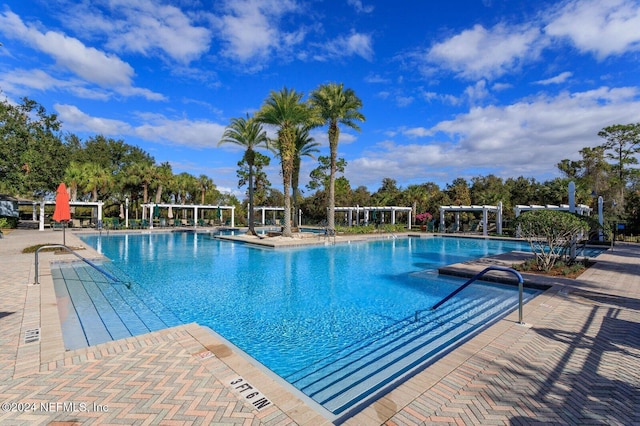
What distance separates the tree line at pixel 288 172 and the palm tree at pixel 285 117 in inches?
2.4

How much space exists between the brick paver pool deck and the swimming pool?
0.83m

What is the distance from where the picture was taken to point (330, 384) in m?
3.96

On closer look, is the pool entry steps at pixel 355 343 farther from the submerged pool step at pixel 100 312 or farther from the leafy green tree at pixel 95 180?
the leafy green tree at pixel 95 180

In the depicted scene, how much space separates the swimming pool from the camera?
442 cm

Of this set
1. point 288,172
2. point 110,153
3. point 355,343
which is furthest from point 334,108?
point 110,153

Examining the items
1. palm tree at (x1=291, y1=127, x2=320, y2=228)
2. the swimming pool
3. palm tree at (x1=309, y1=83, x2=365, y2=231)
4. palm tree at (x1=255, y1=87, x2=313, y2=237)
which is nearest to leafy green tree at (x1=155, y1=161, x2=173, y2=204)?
palm tree at (x1=291, y1=127, x2=320, y2=228)

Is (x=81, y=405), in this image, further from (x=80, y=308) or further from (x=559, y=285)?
(x=559, y=285)

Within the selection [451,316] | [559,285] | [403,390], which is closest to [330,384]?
[403,390]

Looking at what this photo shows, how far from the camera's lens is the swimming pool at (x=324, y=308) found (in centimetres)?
442

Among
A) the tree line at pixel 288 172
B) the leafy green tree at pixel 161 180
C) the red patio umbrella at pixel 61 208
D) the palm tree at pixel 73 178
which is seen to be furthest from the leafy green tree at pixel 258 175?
the red patio umbrella at pixel 61 208

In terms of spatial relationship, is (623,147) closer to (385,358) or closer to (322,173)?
(322,173)

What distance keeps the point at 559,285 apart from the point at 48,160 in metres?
35.3

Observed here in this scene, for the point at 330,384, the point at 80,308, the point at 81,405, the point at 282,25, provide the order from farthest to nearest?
the point at 282,25
the point at 80,308
the point at 330,384
the point at 81,405

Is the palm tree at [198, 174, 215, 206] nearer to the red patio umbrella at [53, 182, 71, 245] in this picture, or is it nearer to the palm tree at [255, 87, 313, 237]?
the palm tree at [255, 87, 313, 237]
